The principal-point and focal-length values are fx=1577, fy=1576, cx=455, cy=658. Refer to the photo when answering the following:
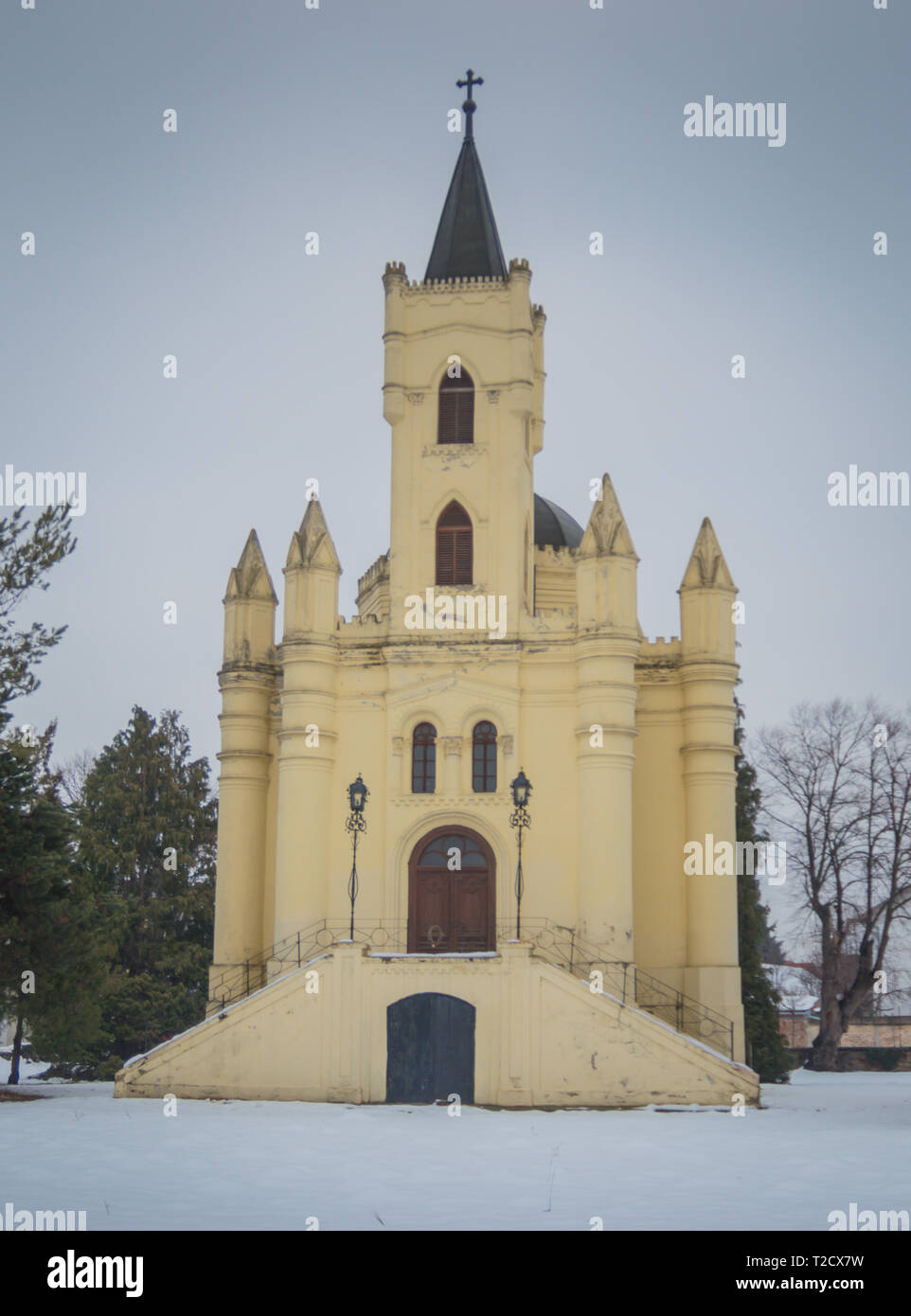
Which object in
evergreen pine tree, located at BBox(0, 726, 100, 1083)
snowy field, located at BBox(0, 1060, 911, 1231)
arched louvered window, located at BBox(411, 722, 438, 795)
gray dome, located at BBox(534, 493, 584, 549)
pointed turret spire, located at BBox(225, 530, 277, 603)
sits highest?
gray dome, located at BBox(534, 493, 584, 549)

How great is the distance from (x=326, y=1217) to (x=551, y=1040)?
16845mm

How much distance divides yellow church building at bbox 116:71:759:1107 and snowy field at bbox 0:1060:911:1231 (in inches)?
97.5

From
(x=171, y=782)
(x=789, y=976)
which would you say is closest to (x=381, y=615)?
(x=171, y=782)

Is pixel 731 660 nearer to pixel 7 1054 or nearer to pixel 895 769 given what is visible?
pixel 895 769

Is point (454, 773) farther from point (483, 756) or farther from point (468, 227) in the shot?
point (468, 227)

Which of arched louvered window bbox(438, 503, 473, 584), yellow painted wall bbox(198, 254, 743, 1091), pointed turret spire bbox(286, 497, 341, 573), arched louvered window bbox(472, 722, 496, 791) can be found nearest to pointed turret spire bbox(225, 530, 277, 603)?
yellow painted wall bbox(198, 254, 743, 1091)

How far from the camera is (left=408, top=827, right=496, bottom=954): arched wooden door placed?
39.4m

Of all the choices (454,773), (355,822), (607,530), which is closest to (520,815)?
(454,773)

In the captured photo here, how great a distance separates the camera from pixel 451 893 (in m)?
39.7

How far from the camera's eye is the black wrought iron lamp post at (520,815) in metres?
35.5

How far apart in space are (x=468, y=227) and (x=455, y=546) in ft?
32.6

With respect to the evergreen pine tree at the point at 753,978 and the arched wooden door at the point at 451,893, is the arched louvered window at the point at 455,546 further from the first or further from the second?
the evergreen pine tree at the point at 753,978

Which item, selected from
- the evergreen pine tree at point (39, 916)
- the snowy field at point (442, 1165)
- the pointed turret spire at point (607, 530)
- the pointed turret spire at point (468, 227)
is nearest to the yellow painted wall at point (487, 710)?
the pointed turret spire at point (607, 530)

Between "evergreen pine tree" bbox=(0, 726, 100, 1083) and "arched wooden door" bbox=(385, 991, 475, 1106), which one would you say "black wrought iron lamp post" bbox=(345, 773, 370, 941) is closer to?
"arched wooden door" bbox=(385, 991, 475, 1106)
